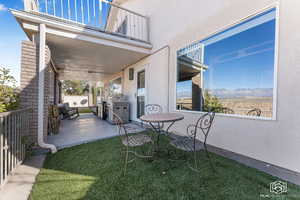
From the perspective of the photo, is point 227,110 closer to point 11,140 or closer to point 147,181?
point 147,181

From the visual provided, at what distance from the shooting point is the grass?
1433mm

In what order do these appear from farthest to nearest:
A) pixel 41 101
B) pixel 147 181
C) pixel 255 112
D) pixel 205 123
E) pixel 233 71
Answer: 1. pixel 233 71
2. pixel 41 101
3. pixel 205 123
4. pixel 255 112
5. pixel 147 181

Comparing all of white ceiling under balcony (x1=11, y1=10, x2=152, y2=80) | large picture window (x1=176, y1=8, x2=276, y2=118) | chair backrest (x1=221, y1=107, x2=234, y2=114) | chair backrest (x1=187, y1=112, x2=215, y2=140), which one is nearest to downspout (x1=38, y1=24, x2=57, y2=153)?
white ceiling under balcony (x1=11, y1=10, x2=152, y2=80)

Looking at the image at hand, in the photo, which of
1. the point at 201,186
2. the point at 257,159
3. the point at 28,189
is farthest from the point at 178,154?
the point at 28,189

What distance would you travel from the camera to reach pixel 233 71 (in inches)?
110

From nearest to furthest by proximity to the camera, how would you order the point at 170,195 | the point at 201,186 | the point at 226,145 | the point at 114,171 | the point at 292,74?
the point at 170,195 → the point at 201,186 → the point at 292,74 → the point at 114,171 → the point at 226,145

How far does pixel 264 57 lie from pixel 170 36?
2466 millimetres

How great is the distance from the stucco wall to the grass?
0.40m

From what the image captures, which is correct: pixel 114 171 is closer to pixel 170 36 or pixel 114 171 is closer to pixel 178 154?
pixel 178 154

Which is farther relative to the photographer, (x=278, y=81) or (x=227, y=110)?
(x=227, y=110)

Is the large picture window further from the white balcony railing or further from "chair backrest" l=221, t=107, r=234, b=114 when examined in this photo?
the white balcony railing

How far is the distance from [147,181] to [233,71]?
2.75 meters

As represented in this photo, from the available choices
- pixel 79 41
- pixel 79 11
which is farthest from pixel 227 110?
pixel 79 11

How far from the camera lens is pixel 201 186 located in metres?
1.56
